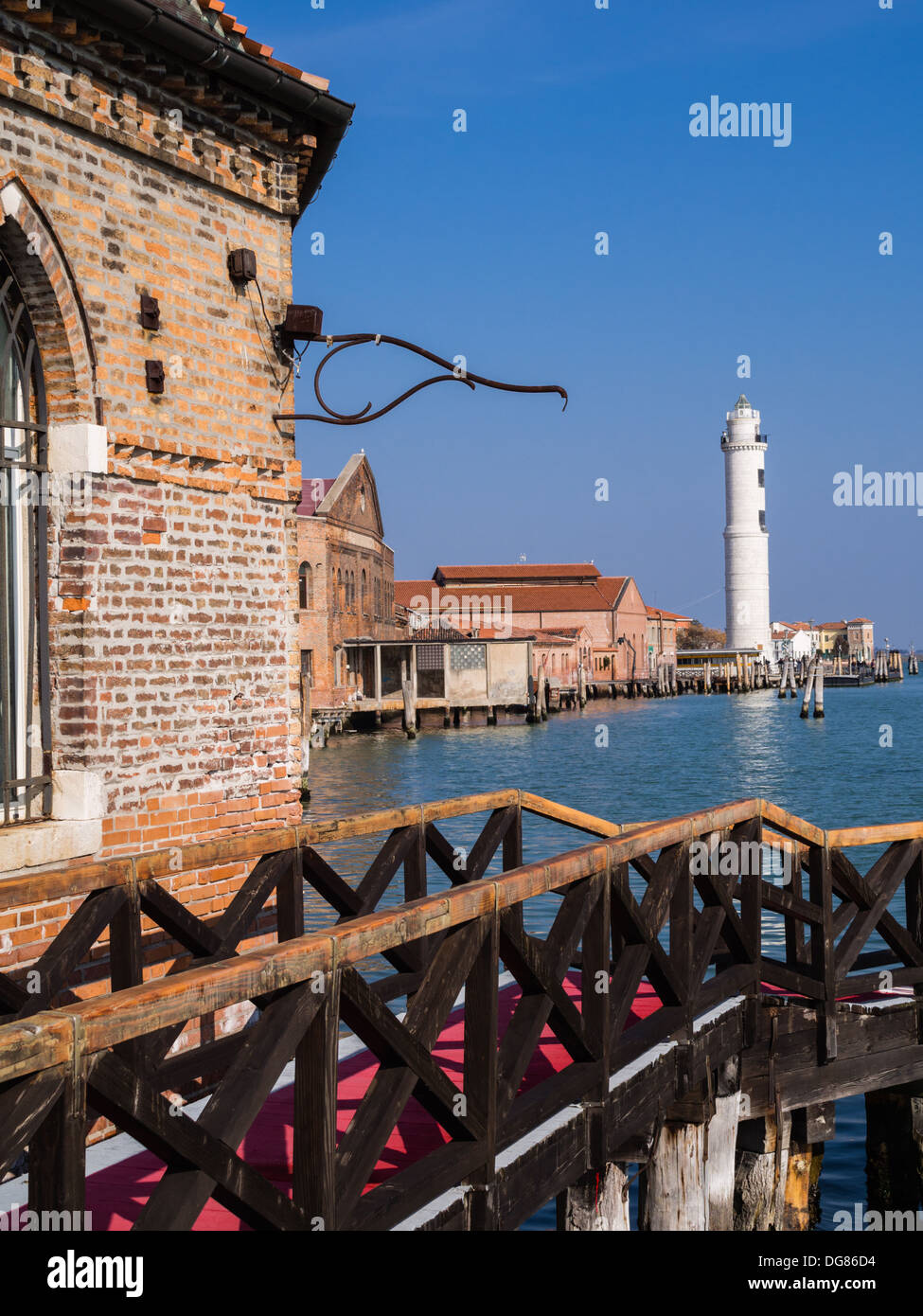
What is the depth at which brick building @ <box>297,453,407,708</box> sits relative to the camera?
5144cm

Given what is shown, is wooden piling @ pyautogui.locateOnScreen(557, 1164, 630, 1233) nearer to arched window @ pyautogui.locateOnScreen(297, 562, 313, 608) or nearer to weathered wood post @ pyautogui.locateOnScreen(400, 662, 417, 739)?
arched window @ pyautogui.locateOnScreen(297, 562, 313, 608)

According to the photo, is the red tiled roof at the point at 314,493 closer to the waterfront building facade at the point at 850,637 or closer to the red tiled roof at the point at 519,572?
the red tiled roof at the point at 519,572

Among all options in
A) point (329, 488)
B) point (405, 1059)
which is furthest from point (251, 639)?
point (329, 488)

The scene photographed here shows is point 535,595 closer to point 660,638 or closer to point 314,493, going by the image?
point 660,638

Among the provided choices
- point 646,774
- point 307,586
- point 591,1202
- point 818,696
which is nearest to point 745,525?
point 818,696

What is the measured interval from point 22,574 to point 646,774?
3392 cm

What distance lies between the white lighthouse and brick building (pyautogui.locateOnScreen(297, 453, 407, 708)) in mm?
46719

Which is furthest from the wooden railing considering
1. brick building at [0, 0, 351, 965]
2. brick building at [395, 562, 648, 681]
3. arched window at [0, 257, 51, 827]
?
brick building at [395, 562, 648, 681]

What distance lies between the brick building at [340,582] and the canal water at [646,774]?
275 cm

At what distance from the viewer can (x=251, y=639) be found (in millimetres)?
7305

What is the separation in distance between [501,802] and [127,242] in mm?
3351

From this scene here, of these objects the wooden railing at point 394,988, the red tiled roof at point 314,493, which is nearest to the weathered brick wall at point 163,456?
the wooden railing at point 394,988

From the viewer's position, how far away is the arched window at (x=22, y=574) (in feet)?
19.9

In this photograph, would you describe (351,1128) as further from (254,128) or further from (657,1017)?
(254,128)
